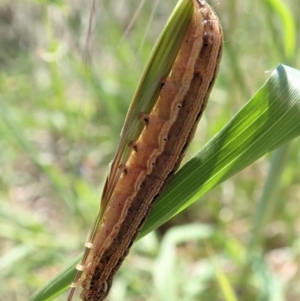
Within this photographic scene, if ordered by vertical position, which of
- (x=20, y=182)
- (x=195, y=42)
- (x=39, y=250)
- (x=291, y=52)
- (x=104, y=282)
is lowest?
(x=104, y=282)

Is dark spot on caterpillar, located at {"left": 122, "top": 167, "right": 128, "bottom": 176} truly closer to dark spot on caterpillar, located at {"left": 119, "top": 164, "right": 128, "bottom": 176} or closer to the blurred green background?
dark spot on caterpillar, located at {"left": 119, "top": 164, "right": 128, "bottom": 176}

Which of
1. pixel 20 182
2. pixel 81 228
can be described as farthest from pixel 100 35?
pixel 81 228

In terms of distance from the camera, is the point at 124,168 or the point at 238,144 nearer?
the point at 238,144

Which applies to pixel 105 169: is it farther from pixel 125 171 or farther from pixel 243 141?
pixel 243 141

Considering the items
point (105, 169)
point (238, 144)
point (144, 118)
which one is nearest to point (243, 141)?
point (238, 144)

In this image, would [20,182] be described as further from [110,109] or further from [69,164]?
[110,109]

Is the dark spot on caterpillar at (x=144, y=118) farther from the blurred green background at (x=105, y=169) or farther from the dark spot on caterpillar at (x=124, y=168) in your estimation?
the blurred green background at (x=105, y=169)

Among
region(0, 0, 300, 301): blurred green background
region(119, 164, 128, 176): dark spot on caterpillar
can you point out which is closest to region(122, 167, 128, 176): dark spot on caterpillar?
region(119, 164, 128, 176): dark spot on caterpillar

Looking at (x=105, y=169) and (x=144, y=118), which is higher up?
(x=105, y=169)
